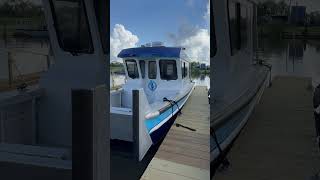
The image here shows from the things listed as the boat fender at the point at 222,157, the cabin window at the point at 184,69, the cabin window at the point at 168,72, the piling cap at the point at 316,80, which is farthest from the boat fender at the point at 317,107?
the cabin window at the point at 168,72

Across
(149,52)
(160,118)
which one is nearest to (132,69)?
(149,52)

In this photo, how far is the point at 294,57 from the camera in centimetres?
96

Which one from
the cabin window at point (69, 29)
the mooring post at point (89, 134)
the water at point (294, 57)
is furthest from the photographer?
the cabin window at point (69, 29)

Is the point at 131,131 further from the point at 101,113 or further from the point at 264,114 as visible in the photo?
the point at 264,114

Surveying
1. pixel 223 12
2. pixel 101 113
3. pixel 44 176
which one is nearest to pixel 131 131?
pixel 101 113

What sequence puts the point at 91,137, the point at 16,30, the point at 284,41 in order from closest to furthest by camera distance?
the point at 284,41, the point at 91,137, the point at 16,30

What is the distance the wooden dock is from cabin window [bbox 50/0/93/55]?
35 cm

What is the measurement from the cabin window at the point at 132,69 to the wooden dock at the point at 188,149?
182 millimetres

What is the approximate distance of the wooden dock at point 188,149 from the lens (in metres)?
1.05

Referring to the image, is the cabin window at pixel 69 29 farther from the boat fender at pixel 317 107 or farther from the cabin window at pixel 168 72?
the boat fender at pixel 317 107

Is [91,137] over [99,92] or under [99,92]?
under

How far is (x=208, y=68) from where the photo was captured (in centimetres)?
102

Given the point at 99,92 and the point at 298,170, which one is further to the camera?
the point at 99,92

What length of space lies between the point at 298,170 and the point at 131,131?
450mm
